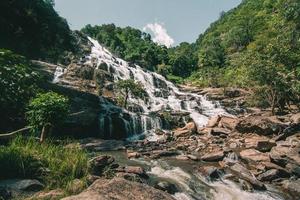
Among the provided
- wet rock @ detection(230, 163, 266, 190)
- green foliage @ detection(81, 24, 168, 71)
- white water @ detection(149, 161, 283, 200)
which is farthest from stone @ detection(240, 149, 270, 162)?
green foliage @ detection(81, 24, 168, 71)

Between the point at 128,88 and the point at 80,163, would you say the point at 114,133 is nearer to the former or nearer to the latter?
the point at 128,88

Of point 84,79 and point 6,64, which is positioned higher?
point 84,79

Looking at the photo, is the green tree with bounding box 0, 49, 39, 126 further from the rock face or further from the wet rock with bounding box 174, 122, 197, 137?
the wet rock with bounding box 174, 122, 197, 137

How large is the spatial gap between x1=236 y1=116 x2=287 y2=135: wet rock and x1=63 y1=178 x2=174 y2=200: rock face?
2645 cm

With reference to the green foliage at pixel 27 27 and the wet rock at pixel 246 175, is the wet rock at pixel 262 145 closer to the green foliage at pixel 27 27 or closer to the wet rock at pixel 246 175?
the wet rock at pixel 246 175

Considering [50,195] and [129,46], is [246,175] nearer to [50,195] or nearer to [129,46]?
[50,195]

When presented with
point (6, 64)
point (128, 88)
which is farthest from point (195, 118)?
point (6, 64)

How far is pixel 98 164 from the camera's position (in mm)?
14281

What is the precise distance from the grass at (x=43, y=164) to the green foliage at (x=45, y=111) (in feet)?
3.45

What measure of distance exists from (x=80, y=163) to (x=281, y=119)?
95.1ft

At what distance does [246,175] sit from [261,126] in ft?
47.5

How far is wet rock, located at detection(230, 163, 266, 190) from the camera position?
1692cm

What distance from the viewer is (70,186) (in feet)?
31.9

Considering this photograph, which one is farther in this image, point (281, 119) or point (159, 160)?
point (281, 119)
